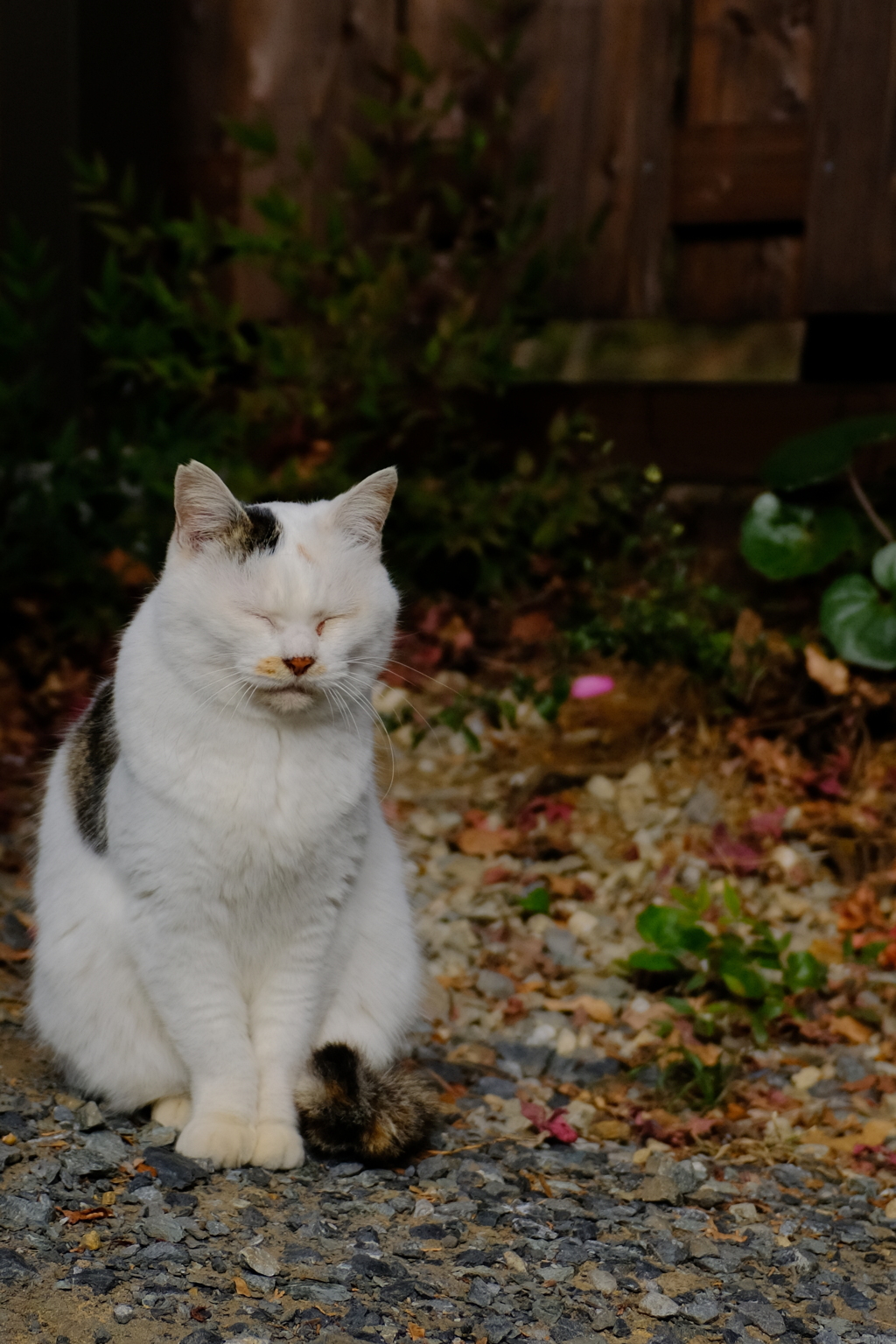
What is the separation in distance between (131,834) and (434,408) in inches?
116

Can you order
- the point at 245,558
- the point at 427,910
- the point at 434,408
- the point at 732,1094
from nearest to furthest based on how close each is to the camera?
Result: the point at 245,558 → the point at 732,1094 → the point at 427,910 → the point at 434,408

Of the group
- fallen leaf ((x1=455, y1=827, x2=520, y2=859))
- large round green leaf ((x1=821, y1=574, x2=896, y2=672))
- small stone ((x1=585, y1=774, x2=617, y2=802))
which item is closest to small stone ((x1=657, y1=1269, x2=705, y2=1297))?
fallen leaf ((x1=455, y1=827, x2=520, y2=859))

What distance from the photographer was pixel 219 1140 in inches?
87.7

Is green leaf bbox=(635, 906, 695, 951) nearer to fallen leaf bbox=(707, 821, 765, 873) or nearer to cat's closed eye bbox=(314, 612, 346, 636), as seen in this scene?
fallen leaf bbox=(707, 821, 765, 873)

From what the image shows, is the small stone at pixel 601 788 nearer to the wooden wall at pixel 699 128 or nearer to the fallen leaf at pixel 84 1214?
the wooden wall at pixel 699 128

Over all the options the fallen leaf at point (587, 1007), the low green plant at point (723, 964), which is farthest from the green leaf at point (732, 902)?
the fallen leaf at point (587, 1007)

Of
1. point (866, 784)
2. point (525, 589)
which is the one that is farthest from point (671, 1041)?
point (525, 589)

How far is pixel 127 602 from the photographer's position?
4.67 meters

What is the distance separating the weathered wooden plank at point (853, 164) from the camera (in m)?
4.30

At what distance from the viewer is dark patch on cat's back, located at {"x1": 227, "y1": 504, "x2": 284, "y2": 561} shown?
2.19m

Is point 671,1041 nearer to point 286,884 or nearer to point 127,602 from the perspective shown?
point 286,884

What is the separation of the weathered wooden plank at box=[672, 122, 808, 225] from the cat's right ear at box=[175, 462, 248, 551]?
3.02 m

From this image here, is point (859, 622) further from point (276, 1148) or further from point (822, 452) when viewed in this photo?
point (276, 1148)

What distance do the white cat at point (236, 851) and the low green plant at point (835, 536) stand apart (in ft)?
6.16
